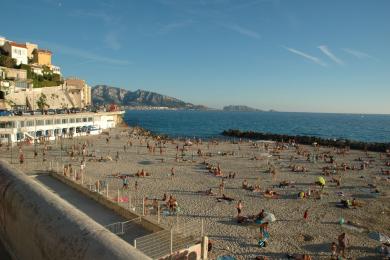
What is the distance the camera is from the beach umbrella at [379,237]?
15.0 m

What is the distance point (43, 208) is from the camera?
8258 millimetres

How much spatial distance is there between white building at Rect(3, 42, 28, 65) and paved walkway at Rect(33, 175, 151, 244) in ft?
181

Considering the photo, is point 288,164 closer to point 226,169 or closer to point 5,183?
point 226,169

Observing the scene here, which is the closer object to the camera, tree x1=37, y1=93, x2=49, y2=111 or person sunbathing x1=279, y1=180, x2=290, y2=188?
person sunbathing x1=279, y1=180, x2=290, y2=188

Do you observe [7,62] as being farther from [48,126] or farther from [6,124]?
[6,124]

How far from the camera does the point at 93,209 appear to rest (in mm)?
13977


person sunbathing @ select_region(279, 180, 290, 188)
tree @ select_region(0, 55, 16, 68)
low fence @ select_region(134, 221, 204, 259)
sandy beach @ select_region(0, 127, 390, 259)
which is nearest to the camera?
low fence @ select_region(134, 221, 204, 259)

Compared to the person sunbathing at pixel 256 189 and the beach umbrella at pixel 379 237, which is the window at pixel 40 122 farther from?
the beach umbrella at pixel 379 237

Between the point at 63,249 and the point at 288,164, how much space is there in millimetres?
31894

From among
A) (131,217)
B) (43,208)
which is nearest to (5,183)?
(43,208)

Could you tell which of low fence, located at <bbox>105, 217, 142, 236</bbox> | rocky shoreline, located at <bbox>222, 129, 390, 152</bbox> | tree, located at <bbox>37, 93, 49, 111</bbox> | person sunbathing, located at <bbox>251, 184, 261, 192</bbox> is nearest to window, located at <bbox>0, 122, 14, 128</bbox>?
tree, located at <bbox>37, 93, 49, 111</bbox>

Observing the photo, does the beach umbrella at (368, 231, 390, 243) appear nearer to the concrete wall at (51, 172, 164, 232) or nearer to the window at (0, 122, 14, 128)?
the concrete wall at (51, 172, 164, 232)

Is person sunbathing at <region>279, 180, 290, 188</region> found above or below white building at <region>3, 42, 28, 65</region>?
below

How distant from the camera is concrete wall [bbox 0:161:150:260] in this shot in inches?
236
